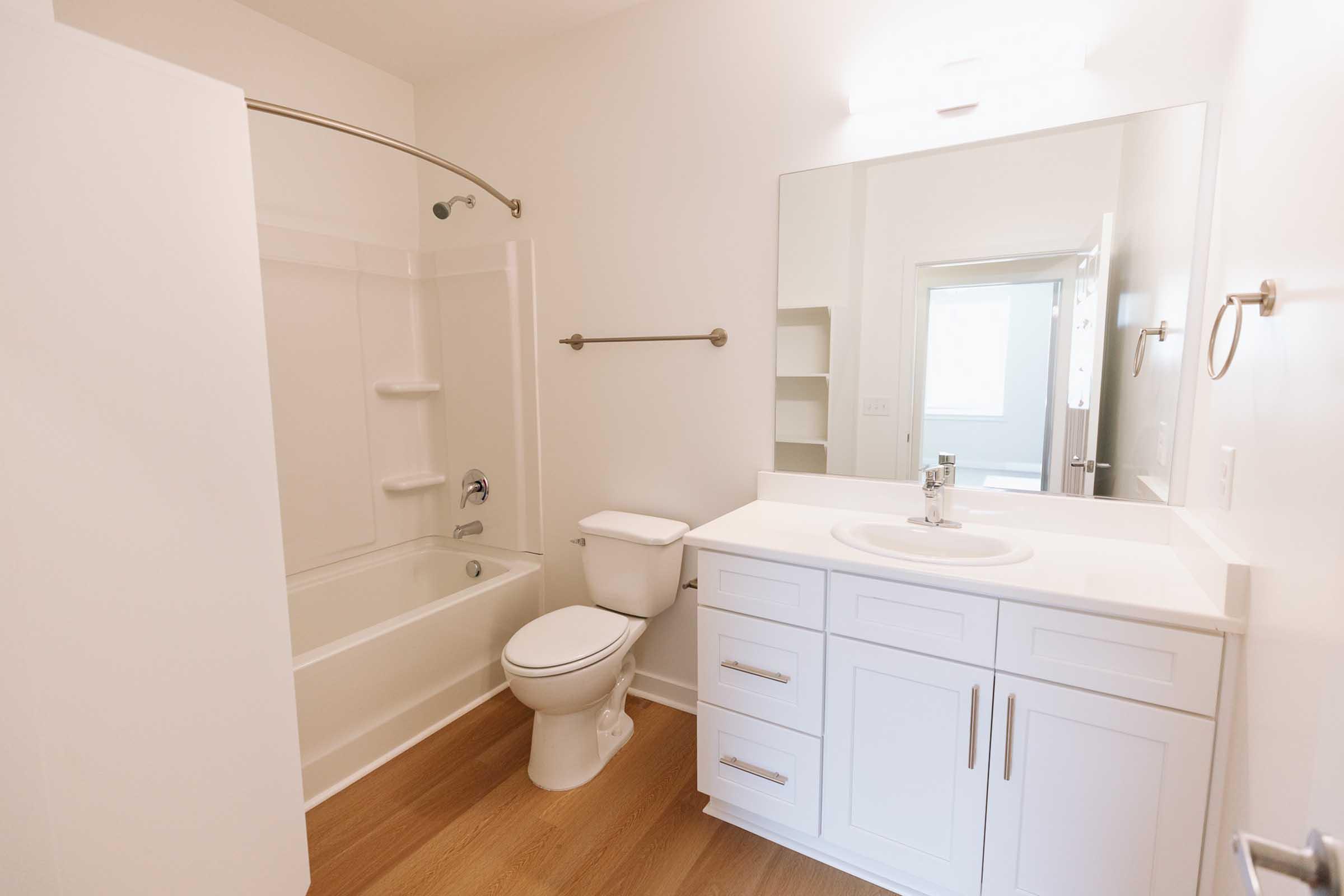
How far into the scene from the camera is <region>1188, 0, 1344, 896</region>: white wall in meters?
0.69

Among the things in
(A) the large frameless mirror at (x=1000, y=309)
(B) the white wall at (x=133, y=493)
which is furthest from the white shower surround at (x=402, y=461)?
(A) the large frameless mirror at (x=1000, y=309)

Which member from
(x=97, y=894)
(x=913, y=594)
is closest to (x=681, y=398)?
(x=913, y=594)

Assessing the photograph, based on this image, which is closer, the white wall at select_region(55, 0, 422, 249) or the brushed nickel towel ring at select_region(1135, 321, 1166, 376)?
the brushed nickel towel ring at select_region(1135, 321, 1166, 376)

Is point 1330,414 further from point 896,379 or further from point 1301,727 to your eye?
point 896,379

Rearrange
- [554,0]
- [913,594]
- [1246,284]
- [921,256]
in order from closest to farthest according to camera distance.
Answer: [1246,284], [913,594], [921,256], [554,0]

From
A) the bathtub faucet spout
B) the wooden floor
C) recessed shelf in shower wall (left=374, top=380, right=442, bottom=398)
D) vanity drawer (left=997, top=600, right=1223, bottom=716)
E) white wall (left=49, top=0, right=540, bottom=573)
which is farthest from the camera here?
the bathtub faucet spout

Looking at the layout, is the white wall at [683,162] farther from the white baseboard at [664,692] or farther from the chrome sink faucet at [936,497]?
the chrome sink faucet at [936,497]

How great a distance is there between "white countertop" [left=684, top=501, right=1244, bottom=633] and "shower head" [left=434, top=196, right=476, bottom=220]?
1.61 m

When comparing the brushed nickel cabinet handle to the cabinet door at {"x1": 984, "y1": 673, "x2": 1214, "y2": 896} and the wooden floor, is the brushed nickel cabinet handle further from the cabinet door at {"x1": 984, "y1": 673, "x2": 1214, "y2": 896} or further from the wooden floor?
the wooden floor

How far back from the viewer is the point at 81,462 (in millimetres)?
1017

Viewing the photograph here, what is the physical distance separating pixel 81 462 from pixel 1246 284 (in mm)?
2085

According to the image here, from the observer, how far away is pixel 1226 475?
1.18m

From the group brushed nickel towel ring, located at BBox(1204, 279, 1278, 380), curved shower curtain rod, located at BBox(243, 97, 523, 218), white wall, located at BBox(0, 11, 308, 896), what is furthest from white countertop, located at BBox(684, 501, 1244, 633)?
curved shower curtain rod, located at BBox(243, 97, 523, 218)

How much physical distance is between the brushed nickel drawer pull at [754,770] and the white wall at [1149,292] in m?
1.13
